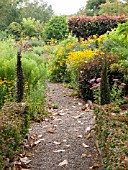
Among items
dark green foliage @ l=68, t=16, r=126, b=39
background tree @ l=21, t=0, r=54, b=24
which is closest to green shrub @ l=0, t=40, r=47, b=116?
dark green foliage @ l=68, t=16, r=126, b=39

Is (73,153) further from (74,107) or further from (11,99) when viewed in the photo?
(74,107)

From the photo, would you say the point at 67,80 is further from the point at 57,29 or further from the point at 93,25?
the point at 93,25

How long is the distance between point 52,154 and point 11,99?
2.45 m

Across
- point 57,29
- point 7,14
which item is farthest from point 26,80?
point 7,14

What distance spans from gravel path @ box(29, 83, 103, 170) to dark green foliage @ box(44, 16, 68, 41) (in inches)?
571

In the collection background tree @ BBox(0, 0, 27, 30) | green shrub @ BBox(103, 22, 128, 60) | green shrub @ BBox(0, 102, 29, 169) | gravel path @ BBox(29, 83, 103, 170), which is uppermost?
background tree @ BBox(0, 0, 27, 30)

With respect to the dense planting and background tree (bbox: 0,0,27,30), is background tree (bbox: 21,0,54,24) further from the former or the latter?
the dense planting

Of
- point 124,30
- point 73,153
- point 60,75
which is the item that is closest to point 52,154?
point 73,153

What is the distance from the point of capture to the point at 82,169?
4.15 metres

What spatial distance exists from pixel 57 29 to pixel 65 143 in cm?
1712

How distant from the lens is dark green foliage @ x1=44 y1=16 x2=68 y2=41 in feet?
71.2

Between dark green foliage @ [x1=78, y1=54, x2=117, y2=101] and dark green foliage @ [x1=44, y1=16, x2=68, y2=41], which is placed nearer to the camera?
dark green foliage @ [x1=78, y1=54, x2=117, y2=101]

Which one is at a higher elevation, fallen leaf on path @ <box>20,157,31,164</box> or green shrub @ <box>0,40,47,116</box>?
green shrub @ <box>0,40,47,116</box>

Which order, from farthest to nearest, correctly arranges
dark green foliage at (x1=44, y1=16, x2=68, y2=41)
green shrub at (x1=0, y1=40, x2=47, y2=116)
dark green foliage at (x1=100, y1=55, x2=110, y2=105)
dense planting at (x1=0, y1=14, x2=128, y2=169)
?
1. dark green foliage at (x1=44, y1=16, x2=68, y2=41)
2. green shrub at (x1=0, y1=40, x2=47, y2=116)
3. dark green foliage at (x1=100, y1=55, x2=110, y2=105)
4. dense planting at (x1=0, y1=14, x2=128, y2=169)
